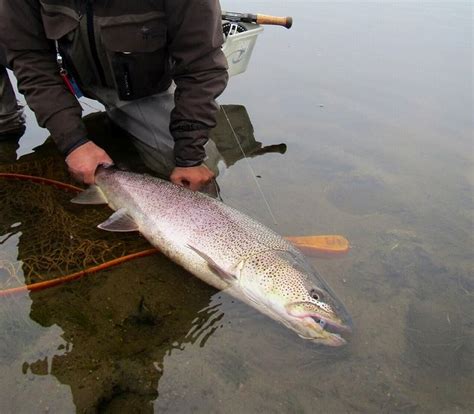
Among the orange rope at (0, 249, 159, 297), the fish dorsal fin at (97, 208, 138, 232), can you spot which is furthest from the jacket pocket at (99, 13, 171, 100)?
the orange rope at (0, 249, 159, 297)

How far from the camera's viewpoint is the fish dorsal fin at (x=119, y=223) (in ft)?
9.48

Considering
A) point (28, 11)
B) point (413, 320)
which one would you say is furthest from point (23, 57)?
point (413, 320)

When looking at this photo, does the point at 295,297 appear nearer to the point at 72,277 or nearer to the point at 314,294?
the point at 314,294

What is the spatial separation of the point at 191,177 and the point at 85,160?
0.73 metres

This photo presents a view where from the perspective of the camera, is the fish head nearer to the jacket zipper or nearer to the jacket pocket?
the jacket pocket

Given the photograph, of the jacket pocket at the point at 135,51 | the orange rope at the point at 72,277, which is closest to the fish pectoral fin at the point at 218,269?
the orange rope at the point at 72,277

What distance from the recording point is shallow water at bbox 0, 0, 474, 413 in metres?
2.10

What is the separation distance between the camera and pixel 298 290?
7.72 feet

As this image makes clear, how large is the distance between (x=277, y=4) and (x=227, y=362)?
10.3 metres

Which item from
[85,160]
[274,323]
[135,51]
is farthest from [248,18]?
[274,323]

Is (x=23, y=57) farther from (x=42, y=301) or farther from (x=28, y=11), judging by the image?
(x=42, y=301)

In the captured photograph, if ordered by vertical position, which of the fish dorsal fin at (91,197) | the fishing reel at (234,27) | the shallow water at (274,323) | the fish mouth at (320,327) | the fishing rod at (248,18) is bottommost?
the shallow water at (274,323)

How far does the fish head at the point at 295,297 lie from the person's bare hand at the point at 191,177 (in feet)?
2.87

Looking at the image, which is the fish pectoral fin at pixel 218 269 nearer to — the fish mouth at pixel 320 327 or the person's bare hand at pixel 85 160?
the fish mouth at pixel 320 327
